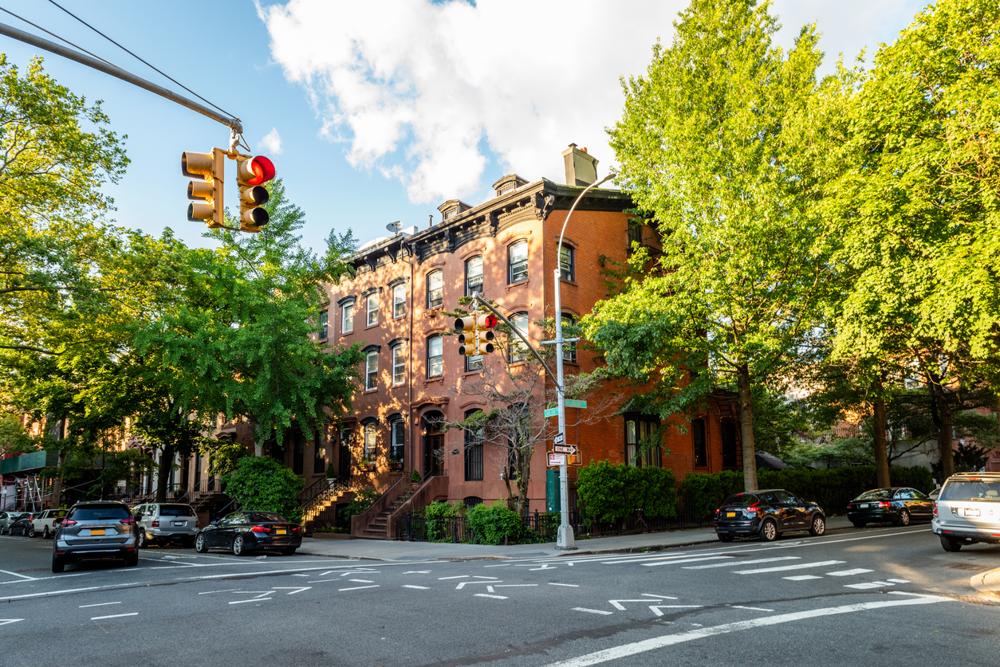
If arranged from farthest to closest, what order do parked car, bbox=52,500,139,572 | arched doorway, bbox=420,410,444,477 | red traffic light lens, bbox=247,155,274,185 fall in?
arched doorway, bbox=420,410,444,477 → parked car, bbox=52,500,139,572 → red traffic light lens, bbox=247,155,274,185

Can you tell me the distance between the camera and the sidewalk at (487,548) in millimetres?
18156

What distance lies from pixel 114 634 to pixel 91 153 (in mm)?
19990

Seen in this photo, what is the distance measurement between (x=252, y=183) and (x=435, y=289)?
21.7 m

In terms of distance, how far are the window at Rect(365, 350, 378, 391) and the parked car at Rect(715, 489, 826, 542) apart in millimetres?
17086

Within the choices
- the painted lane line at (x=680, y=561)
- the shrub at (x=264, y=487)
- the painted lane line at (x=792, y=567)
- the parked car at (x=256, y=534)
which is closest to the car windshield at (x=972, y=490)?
the painted lane line at (x=792, y=567)

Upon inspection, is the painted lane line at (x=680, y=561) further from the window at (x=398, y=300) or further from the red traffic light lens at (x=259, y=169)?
the window at (x=398, y=300)

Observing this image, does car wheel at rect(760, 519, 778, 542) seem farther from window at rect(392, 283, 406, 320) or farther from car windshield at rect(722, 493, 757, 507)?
window at rect(392, 283, 406, 320)

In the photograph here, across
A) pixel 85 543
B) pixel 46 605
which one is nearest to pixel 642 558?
pixel 46 605

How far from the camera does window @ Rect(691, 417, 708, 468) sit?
1195 inches

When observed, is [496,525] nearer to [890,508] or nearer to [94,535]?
[94,535]

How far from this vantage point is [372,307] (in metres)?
33.0

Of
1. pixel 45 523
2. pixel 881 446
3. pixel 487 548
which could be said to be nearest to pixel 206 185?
pixel 487 548

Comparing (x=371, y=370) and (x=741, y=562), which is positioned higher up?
(x=371, y=370)

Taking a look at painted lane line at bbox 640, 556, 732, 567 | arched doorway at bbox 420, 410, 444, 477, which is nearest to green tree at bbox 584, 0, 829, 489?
painted lane line at bbox 640, 556, 732, 567
